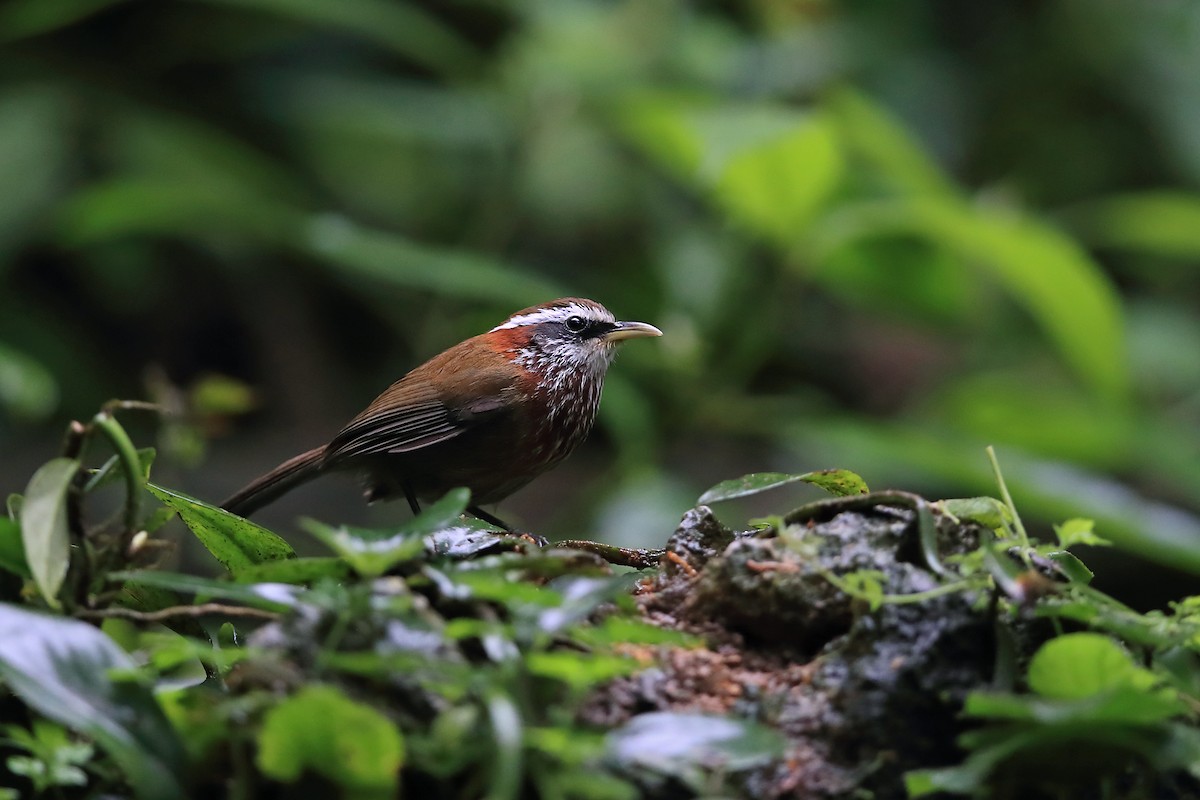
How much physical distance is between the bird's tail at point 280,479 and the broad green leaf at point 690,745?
2.22 metres

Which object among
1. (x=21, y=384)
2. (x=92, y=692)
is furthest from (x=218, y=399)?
(x=92, y=692)

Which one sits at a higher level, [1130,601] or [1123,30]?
[1123,30]

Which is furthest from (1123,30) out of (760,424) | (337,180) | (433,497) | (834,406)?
(433,497)

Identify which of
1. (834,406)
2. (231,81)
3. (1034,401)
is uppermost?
(231,81)

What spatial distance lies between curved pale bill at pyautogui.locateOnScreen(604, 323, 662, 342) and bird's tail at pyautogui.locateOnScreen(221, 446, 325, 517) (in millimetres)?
922

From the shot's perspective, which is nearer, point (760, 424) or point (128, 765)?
point (128, 765)

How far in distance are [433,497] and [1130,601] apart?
4.60 m

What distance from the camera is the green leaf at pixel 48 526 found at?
1686 millimetres

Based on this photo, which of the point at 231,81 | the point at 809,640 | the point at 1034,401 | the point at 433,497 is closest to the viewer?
the point at 809,640

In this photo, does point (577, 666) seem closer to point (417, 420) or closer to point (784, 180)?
point (417, 420)

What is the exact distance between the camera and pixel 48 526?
1.70 m

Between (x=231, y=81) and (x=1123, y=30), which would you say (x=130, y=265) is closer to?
(x=231, y=81)

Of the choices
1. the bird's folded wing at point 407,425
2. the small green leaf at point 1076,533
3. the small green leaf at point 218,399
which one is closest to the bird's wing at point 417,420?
the bird's folded wing at point 407,425

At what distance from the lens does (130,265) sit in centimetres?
657
